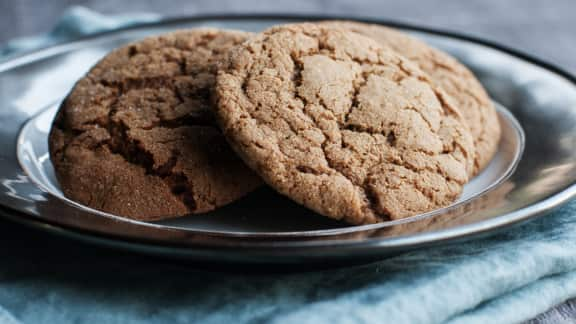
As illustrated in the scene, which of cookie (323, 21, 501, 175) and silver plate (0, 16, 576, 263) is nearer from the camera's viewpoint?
silver plate (0, 16, 576, 263)

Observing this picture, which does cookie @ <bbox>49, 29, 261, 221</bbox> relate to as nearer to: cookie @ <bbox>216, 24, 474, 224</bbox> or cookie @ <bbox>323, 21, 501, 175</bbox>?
cookie @ <bbox>216, 24, 474, 224</bbox>

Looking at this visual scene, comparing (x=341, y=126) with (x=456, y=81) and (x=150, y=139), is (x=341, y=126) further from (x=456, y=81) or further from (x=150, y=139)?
(x=456, y=81)

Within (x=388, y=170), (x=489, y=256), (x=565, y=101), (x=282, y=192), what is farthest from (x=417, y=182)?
(x=565, y=101)

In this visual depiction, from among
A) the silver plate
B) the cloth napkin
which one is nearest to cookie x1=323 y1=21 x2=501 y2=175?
the silver plate

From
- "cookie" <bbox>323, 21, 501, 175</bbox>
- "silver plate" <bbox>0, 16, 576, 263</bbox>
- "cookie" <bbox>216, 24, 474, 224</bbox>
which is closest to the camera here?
"silver plate" <bbox>0, 16, 576, 263</bbox>

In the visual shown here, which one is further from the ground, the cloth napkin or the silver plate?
the silver plate

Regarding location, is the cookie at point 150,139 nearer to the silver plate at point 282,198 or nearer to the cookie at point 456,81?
the silver plate at point 282,198

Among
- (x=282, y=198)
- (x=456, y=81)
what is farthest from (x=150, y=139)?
(x=456, y=81)
